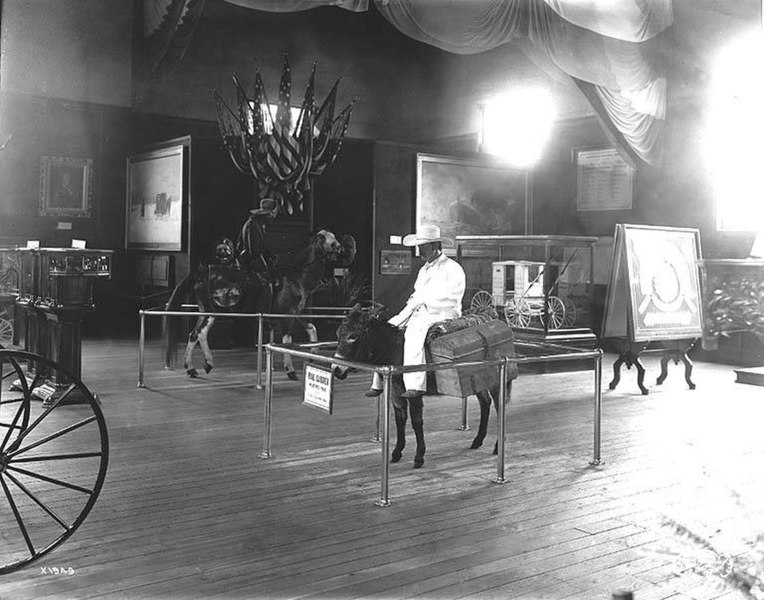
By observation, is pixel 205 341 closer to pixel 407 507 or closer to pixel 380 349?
pixel 380 349

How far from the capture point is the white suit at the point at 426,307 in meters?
5.48

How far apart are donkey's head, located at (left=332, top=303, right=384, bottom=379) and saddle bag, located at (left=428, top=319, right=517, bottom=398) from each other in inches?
15.7

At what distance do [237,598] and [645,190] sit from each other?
10.9 metres

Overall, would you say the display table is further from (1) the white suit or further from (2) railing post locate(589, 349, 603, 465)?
(2) railing post locate(589, 349, 603, 465)

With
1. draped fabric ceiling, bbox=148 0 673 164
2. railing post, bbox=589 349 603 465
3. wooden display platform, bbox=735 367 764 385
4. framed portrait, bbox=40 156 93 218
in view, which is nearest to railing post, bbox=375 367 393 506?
railing post, bbox=589 349 603 465

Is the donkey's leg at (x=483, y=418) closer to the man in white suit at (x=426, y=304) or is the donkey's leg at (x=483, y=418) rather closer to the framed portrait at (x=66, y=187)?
the man in white suit at (x=426, y=304)

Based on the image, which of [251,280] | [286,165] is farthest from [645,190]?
[251,280]

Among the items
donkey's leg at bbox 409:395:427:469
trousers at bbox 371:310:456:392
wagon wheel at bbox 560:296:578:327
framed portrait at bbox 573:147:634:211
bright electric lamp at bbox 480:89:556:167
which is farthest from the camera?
bright electric lamp at bbox 480:89:556:167

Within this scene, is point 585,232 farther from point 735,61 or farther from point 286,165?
point 286,165

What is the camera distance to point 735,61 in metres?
11.1

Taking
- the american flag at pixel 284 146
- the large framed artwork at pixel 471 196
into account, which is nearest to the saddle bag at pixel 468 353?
the american flag at pixel 284 146

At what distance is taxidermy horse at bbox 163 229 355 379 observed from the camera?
938 centimetres

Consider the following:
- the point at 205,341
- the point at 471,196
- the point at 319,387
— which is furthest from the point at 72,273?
the point at 471,196

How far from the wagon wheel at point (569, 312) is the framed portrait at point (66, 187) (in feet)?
24.5
